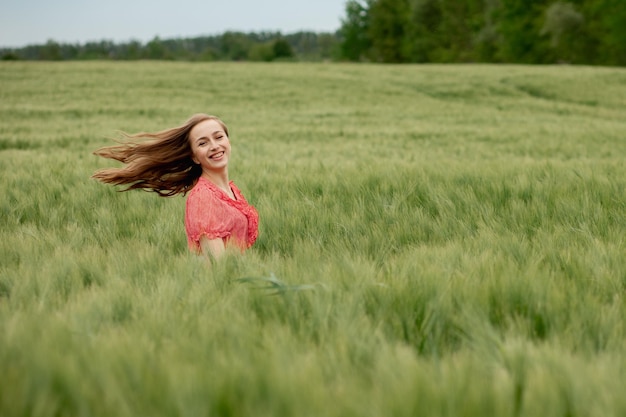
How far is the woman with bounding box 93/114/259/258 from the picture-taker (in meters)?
2.39

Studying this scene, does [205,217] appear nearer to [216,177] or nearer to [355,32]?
[216,177]

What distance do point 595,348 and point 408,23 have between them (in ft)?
242

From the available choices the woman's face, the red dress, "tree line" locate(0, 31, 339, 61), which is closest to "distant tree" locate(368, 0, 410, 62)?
"tree line" locate(0, 31, 339, 61)

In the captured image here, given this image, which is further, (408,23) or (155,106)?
(408,23)

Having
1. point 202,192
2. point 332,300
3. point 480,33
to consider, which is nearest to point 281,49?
point 480,33

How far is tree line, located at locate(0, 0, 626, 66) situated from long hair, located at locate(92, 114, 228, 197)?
5028 centimetres

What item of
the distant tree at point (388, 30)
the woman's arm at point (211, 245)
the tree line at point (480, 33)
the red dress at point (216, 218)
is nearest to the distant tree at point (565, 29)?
the tree line at point (480, 33)

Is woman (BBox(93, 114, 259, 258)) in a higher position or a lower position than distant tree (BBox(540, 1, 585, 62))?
lower

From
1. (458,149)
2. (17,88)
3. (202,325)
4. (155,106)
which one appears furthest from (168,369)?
(17,88)

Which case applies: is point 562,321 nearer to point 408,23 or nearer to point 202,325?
point 202,325

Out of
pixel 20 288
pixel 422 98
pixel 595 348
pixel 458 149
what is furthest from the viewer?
pixel 422 98

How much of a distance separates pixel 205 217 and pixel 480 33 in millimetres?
64263

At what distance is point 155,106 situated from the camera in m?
15.1

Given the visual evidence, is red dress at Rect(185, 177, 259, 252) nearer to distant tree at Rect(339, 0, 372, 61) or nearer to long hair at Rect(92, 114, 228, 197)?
long hair at Rect(92, 114, 228, 197)
